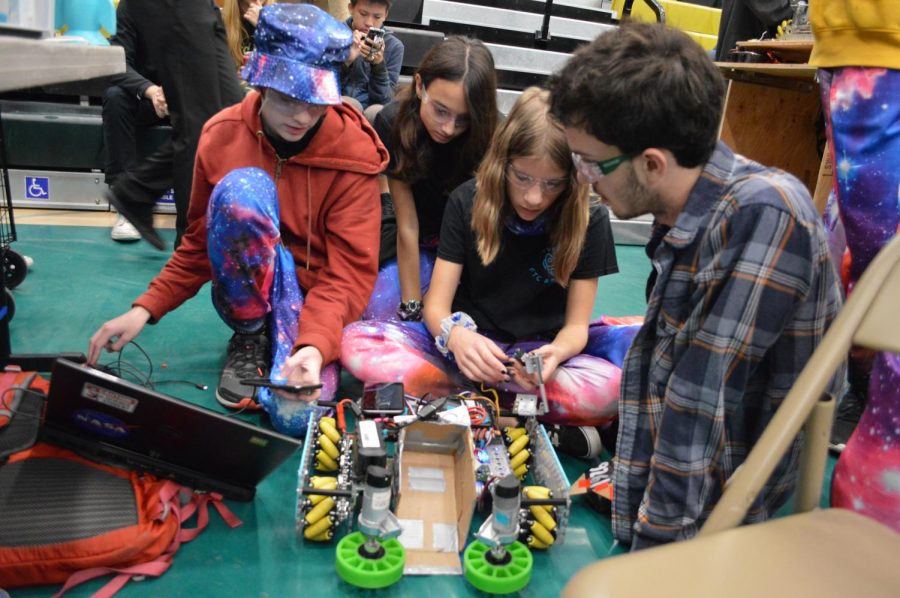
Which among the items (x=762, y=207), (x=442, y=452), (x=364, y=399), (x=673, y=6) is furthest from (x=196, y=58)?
(x=673, y=6)

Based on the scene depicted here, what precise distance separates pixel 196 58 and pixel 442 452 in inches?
58.0

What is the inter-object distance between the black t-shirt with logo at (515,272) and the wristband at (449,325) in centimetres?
12

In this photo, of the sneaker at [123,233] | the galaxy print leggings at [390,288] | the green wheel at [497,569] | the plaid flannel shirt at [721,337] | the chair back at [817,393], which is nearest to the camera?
the chair back at [817,393]

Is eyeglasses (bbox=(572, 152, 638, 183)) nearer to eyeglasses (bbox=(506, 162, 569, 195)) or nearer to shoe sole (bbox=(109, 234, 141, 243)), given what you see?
eyeglasses (bbox=(506, 162, 569, 195))

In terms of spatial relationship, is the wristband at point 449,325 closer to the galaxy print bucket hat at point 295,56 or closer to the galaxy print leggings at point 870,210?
the galaxy print bucket hat at point 295,56

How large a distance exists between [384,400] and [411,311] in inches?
Result: 19.3

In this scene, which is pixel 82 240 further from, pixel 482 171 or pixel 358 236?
pixel 482 171

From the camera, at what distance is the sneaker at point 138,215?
1773mm

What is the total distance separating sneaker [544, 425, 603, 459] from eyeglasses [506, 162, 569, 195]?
558mm

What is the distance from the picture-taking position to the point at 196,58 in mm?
2236

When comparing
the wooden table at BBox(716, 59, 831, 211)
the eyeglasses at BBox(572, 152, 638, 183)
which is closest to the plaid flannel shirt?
the eyeglasses at BBox(572, 152, 638, 183)

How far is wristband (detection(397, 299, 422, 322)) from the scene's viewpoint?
6.63ft

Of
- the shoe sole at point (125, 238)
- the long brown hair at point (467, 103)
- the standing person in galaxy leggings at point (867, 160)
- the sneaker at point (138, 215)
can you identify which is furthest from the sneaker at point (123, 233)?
the standing person in galaxy leggings at point (867, 160)

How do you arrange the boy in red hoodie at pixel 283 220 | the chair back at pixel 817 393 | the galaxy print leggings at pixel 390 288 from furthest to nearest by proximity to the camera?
1. the galaxy print leggings at pixel 390 288
2. the boy in red hoodie at pixel 283 220
3. the chair back at pixel 817 393
